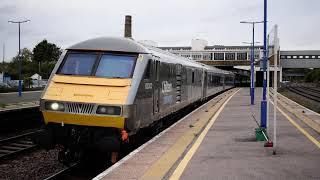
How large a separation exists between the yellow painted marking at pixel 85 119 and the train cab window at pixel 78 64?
1.20m

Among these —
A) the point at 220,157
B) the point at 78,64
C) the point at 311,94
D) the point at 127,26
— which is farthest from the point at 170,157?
the point at 311,94

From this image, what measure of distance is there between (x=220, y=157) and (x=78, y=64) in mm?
4024

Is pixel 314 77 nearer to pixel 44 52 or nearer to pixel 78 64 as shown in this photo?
pixel 44 52

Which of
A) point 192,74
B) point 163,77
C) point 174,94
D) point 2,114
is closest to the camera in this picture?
point 163,77

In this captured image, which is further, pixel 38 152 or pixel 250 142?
pixel 38 152

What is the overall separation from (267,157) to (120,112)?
3.25m

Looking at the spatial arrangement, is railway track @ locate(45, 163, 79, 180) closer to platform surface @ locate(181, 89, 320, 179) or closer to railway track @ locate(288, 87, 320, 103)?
platform surface @ locate(181, 89, 320, 179)

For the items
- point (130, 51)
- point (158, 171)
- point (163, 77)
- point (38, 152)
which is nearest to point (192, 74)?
point (163, 77)

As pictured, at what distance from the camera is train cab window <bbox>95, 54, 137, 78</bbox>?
10698 millimetres

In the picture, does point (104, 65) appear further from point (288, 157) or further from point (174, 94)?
point (174, 94)

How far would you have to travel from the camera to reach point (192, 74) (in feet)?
74.2

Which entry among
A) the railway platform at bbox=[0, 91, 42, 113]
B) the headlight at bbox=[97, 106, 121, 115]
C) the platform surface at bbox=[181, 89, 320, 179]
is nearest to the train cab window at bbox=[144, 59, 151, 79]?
the headlight at bbox=[97, 106, 121, 115]

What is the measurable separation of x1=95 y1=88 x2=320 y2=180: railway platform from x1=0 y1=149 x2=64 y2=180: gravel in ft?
8.26

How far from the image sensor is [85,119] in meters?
9.98
